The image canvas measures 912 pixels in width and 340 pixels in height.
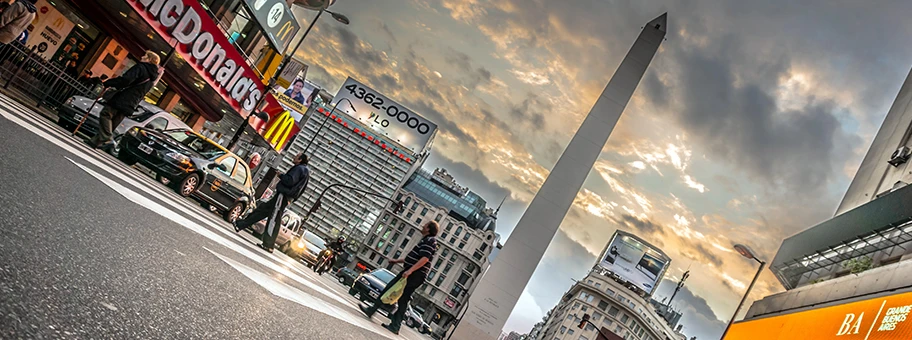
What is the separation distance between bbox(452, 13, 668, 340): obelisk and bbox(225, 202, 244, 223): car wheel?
21039 mm

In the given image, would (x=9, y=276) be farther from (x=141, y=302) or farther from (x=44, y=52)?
(x=44, y=52)

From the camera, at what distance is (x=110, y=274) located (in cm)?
195

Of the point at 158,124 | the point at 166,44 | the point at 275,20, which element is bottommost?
the point at 158,124

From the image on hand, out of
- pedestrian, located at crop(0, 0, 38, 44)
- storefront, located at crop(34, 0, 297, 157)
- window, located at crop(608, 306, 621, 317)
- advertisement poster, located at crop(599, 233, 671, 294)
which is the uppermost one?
advertisement poster, located at crop(599, 233, 671, 294)

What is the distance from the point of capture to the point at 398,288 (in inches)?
265

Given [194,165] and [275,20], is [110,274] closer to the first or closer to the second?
[194,165]

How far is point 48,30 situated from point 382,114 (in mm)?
45576

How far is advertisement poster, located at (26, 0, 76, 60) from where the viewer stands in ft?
51.2

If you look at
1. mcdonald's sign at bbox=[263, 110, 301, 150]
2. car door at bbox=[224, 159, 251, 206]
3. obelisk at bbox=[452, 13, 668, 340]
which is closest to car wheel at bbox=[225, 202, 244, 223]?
car door at bbox=[224, 159, 251, 206]

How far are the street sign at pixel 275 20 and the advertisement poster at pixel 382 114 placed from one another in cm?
3700

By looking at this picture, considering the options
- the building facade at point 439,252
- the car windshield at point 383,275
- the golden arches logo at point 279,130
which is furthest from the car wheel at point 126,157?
the building facade at point 439,252

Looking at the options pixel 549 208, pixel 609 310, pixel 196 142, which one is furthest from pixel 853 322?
pixel 609 310

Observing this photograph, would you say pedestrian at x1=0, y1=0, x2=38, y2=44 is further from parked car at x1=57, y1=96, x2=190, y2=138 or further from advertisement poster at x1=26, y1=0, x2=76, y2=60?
advertisement poster at x1=26, y1=0, x2=76, y2=60

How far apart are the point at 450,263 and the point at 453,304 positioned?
6.97 m
